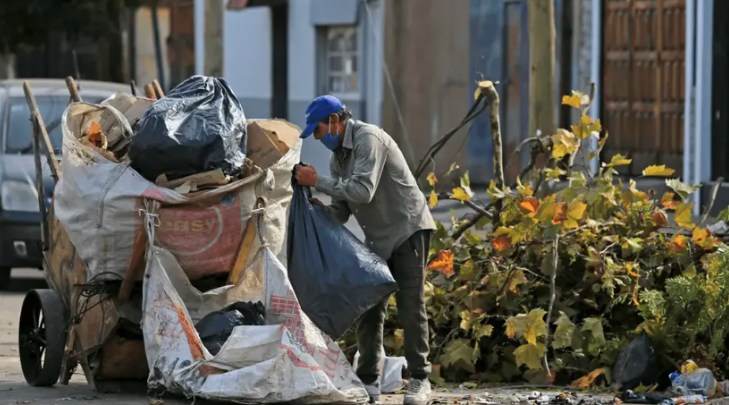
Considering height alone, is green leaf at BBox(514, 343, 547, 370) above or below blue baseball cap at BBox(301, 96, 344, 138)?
below

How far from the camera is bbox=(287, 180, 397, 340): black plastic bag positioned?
7773mm

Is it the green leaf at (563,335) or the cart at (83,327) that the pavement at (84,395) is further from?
the green leaf at (563,335)

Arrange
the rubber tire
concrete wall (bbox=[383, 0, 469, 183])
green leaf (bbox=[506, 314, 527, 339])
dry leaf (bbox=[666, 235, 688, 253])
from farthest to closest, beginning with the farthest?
concrete wall (bbox=[383, 0, 469, 183]) → the rubber tire → dry leaf (bbox=[666, 235, 688, 253]) → green leaf (bbox=[506, 314, 527, 339])

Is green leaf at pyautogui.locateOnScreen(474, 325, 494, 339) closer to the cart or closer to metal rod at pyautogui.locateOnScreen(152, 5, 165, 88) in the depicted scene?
the cart

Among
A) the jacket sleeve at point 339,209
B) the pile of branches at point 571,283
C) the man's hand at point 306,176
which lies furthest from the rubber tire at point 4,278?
the man's hand at point 306,176

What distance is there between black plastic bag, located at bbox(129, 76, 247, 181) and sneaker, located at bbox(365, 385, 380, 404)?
4.11 ft

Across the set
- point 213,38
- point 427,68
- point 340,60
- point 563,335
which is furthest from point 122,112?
point 340,60

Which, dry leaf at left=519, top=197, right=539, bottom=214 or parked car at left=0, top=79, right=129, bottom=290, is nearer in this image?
dry leaf at left=519, top=197, right=539, bottom=214

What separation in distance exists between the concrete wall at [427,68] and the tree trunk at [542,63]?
8.17 m

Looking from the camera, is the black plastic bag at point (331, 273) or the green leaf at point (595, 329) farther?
the green leaf at point (595, 329)

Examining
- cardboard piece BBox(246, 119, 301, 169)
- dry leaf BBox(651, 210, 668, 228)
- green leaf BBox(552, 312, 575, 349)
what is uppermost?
cardboard piece BBox(246, 119, 301, 169)

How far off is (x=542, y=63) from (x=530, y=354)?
4.38 meters

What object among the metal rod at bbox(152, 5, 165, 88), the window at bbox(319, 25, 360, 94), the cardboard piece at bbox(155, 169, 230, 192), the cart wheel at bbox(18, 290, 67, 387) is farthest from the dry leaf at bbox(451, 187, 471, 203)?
the metal rod at bbox(152, 5, 165, 88)

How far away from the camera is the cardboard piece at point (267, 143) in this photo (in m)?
8.38
